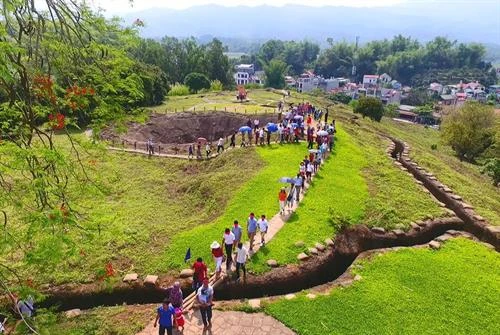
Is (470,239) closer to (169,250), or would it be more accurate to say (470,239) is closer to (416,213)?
(416,213)

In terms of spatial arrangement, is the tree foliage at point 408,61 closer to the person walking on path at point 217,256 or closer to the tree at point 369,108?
the tree at point 369,108

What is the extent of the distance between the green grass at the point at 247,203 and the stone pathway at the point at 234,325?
3.17 meters

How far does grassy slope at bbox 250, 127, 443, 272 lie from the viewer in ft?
59.1

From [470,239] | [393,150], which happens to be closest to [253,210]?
[470,239]

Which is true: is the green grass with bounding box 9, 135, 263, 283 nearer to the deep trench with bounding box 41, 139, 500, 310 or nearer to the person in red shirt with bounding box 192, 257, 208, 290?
the deep trench with bounding box 41, 139, 500, 310

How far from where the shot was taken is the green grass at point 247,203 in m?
17.4

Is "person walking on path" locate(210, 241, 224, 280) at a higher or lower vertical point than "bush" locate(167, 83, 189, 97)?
higher

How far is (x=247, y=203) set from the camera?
2141 cm

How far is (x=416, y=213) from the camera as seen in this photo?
21.9 meters

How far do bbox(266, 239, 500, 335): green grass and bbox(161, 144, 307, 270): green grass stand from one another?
4.81m

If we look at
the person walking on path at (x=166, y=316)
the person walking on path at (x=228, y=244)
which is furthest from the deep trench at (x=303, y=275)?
the person walking on path at (x=166, y=316)

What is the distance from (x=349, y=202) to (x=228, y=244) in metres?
8.67

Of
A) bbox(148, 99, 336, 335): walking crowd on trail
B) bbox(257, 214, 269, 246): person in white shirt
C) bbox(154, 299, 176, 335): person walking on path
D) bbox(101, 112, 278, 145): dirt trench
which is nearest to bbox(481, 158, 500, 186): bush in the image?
bbox(148, 99, 336, 335): walking crowd on trail

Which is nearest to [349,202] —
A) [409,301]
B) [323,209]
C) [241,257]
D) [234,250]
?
[323,209]
